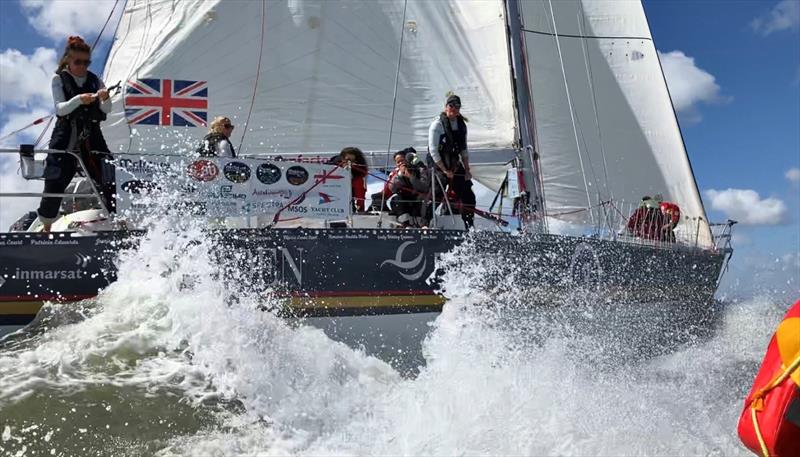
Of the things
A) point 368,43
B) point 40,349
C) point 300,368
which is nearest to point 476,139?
point 368,43

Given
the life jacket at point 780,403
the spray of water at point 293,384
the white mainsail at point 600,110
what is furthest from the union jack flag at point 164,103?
the life jacket at point 780,403

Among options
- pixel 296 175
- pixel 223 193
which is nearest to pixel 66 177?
pixel 223 193

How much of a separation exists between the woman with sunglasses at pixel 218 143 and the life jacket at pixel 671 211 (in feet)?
14.9

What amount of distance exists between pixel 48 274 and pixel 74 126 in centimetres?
110

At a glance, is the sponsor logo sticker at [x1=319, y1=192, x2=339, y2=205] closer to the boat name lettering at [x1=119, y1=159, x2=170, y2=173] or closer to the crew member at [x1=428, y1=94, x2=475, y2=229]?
the boat name lettering at [x1=119, y1=159, x2=170, y2=173]

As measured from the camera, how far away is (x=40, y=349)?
143 inches

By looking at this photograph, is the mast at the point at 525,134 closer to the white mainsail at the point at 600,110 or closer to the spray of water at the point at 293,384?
the white mainsail at the point at 600,110

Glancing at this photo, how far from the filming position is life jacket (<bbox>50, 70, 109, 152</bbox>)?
479 centimetres

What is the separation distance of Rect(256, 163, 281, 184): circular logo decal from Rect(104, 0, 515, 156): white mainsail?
2495 millimetres

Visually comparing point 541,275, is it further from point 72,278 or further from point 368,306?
point 72,278

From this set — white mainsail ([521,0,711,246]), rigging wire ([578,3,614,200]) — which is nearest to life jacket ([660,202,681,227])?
white mainsail ([521,0,711,246])

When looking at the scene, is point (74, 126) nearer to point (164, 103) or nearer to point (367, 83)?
point (164, 103)

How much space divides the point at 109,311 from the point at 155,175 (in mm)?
1012

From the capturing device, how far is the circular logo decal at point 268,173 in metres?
4.97
